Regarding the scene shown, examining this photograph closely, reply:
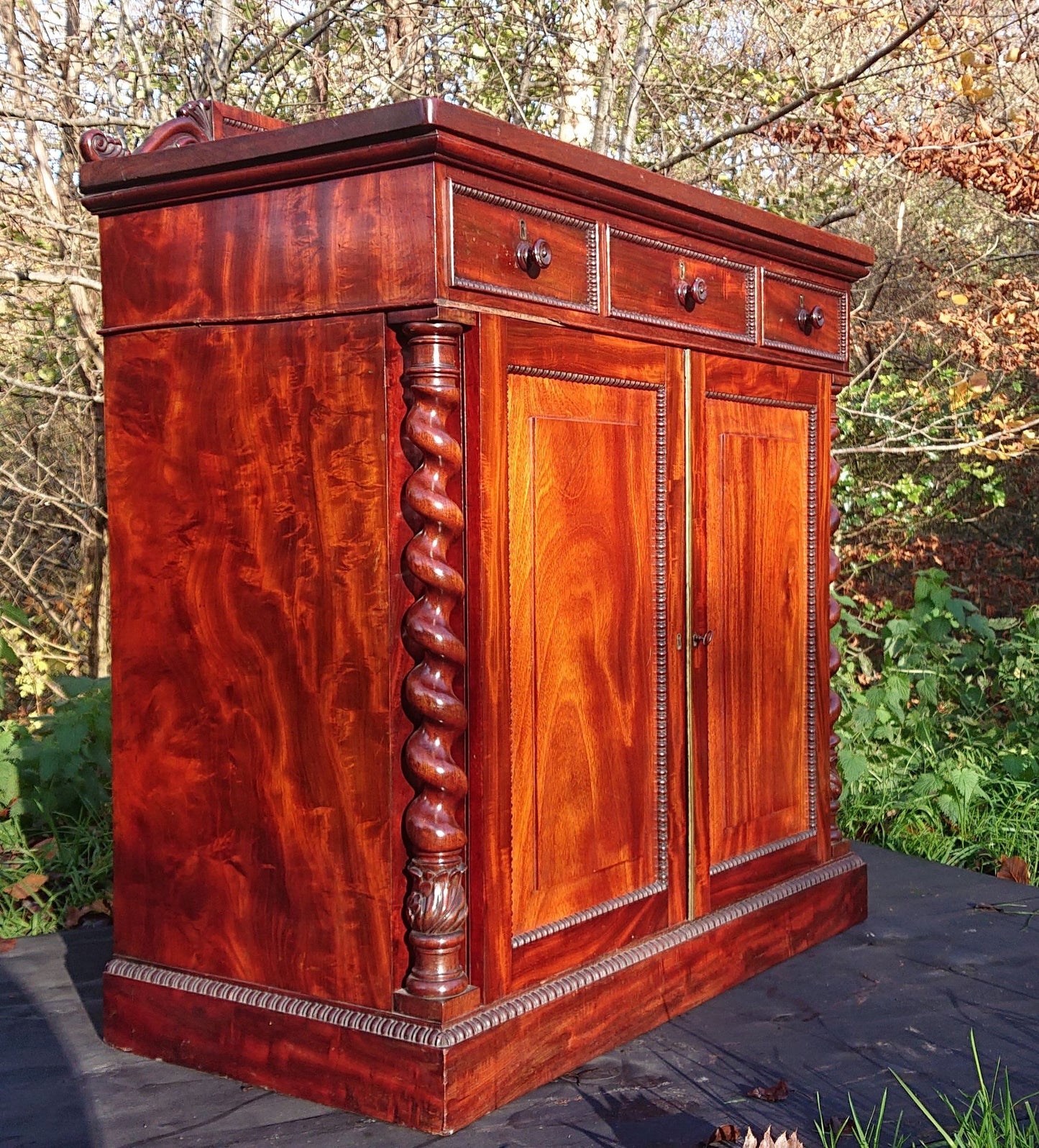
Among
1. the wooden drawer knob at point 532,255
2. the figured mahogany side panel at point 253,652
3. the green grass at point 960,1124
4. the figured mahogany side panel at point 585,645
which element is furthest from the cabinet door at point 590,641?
the green grass at point 960,1124

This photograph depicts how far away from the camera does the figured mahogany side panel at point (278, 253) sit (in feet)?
8.48

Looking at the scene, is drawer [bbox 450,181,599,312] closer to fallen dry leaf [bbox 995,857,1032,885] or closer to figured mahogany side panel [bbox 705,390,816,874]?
figured mahogany side panel [bbox 705,390,816,874]

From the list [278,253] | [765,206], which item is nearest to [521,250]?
[278,253]

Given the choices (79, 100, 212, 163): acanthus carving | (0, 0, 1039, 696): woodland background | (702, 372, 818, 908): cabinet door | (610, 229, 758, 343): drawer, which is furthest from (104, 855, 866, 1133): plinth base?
(0, 0, 1039, 696): woodland background

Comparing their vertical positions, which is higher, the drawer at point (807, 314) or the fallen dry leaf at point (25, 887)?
the drawer at point (807, 314)

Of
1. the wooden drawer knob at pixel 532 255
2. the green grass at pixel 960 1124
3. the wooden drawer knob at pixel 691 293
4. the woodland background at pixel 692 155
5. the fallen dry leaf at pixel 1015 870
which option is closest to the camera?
the green grass at pixel 960 1124

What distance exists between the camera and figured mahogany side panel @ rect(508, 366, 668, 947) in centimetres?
284

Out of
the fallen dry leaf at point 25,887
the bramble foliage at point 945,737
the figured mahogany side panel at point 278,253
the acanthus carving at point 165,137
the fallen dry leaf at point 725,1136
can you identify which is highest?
the acanthus carving at point 165,137

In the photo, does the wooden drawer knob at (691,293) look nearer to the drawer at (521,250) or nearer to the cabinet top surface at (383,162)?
the cabinet top surface at (383,162)

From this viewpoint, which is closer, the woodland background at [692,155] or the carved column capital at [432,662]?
the carved column capital at [432,662]

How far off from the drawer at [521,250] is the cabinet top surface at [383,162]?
0.19 ft

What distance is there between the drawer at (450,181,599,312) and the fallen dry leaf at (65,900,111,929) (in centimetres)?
239

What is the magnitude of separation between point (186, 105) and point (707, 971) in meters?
2.35

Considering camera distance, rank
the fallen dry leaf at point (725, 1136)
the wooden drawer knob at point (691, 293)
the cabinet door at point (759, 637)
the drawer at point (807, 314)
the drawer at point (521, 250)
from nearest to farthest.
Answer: the fallen dry leaf at point (725, 1136) < the drawer at point (521, 250) < the wooden drawer knob at point (691, 293) < the cabinet door at point (759, 637) < the drawer at point (807, 314)
